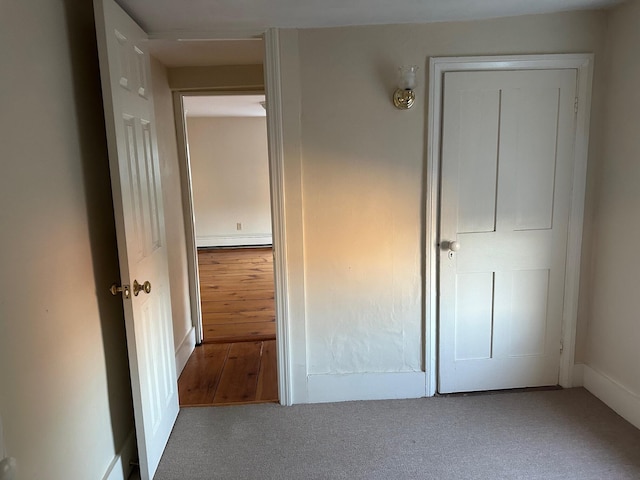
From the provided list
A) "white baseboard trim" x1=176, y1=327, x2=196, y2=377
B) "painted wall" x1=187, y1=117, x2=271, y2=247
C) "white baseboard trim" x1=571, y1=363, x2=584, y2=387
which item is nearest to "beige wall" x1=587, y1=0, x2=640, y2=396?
"white baseboard trim" x1=571, y1=363, x2=584, y2=387

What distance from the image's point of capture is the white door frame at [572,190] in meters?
2.24

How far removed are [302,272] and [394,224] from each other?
57 cm

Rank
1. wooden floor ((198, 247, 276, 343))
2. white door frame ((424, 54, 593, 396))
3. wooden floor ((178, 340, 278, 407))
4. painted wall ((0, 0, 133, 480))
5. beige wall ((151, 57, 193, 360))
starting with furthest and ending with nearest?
wooden floor ((198, 247, 276, 343))
beige wall ((151, 57, 193, 360))
wooden floor ((178, 340, 278, 407))
white door frame ((424, 54, 593, 396))
painted wall ((0, 0, 133, 480))

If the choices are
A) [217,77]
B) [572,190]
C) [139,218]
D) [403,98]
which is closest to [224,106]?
[217,77]

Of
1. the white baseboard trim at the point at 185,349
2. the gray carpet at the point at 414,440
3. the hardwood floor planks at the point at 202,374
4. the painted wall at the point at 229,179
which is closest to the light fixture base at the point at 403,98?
the gray carpet at the point at 414,440

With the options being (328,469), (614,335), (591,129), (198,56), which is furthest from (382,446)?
(198,56)

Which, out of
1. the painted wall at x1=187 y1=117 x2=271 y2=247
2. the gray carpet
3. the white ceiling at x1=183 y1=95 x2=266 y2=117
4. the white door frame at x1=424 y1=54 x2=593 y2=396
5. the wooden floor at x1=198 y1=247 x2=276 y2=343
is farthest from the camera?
the painted wall at x1=187 y1=117 x2=271 y2=247

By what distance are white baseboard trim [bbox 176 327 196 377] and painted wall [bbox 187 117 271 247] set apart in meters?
3.96

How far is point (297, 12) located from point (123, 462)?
2166 millimetres

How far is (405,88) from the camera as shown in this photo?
2.17m

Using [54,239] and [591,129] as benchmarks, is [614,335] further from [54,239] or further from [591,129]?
[54,239]

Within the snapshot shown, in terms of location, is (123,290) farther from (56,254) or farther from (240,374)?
(240,374)

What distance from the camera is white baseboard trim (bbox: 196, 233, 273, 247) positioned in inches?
283

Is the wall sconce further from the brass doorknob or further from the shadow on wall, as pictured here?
the brass doorknob
